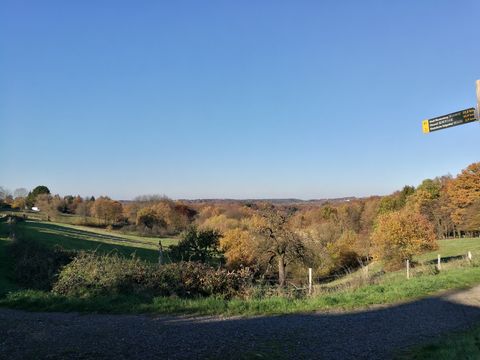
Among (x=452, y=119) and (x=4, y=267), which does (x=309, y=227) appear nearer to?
(x=4, y=267)

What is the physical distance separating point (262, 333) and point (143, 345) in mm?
2233

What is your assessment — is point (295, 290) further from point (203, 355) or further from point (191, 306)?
point (203, 355)

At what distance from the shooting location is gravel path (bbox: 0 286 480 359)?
6.61m

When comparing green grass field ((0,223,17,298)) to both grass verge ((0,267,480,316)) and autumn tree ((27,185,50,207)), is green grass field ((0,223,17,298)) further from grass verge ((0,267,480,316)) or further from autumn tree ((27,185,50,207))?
autumn tree ((27,185,50,207))

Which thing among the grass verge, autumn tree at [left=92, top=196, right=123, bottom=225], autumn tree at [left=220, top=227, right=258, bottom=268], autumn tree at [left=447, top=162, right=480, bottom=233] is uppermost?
autumn tree at [left=447, top=162, right=480, bottom=233]

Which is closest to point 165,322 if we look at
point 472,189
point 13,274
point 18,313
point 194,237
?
point 18,313

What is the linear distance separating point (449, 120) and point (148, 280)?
9.47 metres

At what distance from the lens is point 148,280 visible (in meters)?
12.9

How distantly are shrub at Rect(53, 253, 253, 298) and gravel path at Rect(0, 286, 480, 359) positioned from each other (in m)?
2.26

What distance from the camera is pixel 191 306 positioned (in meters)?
10.7

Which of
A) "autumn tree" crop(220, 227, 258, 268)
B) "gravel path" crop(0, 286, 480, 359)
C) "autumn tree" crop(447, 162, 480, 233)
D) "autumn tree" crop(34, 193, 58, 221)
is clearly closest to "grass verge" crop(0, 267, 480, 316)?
"gravel path" crop(0, 286, 480, 359)

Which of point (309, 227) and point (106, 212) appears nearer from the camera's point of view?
point (309, 227)

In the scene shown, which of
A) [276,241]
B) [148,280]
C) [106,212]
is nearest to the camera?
[148,280]

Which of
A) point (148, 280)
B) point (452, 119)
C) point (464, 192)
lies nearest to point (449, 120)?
point (452, 119)
